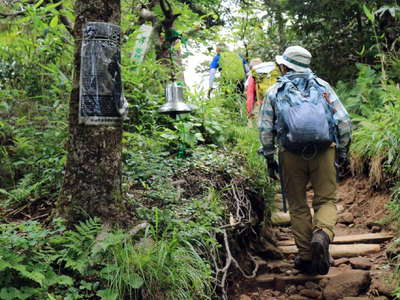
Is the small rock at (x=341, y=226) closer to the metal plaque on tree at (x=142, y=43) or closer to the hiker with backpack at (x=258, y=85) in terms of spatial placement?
the hiker with backpack at (x=258, y=85)

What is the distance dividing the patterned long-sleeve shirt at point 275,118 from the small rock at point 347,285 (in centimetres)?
117

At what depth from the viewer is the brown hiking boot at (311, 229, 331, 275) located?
3840mm

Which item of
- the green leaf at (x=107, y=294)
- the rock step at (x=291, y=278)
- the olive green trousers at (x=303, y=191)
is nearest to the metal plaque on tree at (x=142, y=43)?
the olive green trousers at (x=303, y=191)

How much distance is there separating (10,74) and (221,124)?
266 centimetres

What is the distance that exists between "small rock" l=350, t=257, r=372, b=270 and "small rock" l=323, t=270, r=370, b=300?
0.56 metres

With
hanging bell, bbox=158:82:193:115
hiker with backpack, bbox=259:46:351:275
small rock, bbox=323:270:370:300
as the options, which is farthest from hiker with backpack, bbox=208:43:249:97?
small rock, bbox=323:270:370:300

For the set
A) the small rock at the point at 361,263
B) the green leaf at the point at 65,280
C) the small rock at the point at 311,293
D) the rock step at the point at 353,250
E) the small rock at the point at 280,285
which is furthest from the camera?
the rock step at the point at 353,250

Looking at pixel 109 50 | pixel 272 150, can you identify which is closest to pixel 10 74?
pixel 109 50

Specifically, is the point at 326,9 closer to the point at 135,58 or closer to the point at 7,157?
the point at 135,58

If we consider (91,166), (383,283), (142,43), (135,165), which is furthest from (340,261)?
(142,43)

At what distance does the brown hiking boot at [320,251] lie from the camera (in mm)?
3840

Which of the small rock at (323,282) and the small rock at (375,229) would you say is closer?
the small rock at (323,282)

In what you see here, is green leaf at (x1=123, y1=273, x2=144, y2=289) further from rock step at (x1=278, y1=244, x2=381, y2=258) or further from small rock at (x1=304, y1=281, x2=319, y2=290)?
rock step at (x1=278, y1=244, x2=381, y2=258)

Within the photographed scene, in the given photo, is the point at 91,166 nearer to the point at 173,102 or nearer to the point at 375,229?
the point at 173,102
